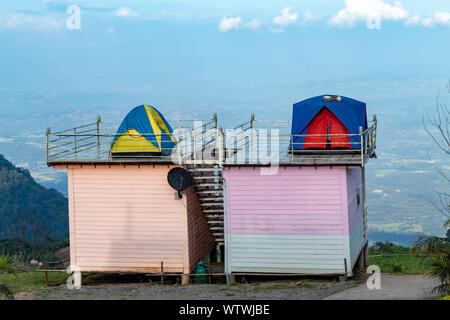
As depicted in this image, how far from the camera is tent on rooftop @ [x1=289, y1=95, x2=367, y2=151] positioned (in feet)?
80.5

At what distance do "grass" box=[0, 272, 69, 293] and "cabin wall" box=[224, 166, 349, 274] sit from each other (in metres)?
6.51

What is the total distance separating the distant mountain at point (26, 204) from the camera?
282 ft

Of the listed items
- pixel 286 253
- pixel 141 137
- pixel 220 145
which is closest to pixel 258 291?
pixel 286 253

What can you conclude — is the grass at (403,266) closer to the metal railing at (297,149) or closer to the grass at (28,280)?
the metal railing at (297,149)

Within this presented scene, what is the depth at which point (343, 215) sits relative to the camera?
21.5m

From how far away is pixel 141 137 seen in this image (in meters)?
24.0

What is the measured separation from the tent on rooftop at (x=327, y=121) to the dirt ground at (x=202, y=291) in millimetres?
4914

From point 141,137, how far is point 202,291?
5691mm

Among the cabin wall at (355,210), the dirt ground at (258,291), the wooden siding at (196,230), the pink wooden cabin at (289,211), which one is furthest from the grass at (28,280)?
the cabin wall at (355,210)

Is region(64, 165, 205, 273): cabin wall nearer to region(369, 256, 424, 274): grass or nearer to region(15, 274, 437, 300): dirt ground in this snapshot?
region(15, 274, 437, 300): dirt ground

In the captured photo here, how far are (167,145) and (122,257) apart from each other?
395 centimetres
